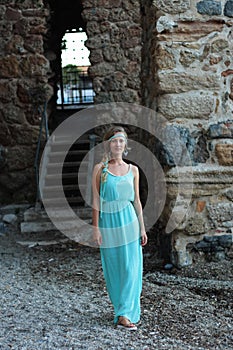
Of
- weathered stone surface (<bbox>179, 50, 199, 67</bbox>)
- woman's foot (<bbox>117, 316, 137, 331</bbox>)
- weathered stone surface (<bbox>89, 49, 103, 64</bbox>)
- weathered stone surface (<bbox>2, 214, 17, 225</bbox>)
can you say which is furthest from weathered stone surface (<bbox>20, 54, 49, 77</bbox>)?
woman's foot (<bbox>117, 316, 137, 331</bbox>)

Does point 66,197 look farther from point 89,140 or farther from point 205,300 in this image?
point 205,300

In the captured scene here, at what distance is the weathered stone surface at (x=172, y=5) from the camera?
4.11 metres

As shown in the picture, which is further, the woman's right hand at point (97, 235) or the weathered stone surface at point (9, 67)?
the weathered stone surface at point (9, 67)

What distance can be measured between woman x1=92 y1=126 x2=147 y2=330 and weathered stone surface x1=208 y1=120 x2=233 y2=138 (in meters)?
1.43

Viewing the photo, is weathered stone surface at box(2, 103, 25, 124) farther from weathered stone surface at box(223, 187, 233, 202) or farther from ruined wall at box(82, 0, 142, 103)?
weathered stone surface at box(223, 187, 233, 202)

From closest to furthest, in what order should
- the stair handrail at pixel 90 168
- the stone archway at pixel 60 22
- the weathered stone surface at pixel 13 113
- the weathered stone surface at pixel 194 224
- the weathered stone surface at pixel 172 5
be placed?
the weathered stone surface at pixel 172 5, the weathered stone surface at pixel 194 224, the stair handrail at pixel 90 168, the weathered stone surface at pixel 13 113, the stone archway at pixel 60 22

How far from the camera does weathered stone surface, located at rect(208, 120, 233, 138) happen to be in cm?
420

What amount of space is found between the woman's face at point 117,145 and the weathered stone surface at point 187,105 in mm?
1292

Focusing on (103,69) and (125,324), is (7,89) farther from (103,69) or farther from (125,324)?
(125,324)

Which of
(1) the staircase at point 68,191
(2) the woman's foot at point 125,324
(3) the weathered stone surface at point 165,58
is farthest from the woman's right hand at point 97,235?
(1) the staircase at point 68,191

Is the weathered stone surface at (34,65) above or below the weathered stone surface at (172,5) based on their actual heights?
below

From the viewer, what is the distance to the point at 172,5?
4109 millimetres

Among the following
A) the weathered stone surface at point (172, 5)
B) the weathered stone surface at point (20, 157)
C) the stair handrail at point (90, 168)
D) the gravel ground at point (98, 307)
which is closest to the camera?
the gravel ground at point (98, 307)

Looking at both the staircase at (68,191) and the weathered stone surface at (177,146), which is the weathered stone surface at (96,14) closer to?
the staircase at (68,191)
